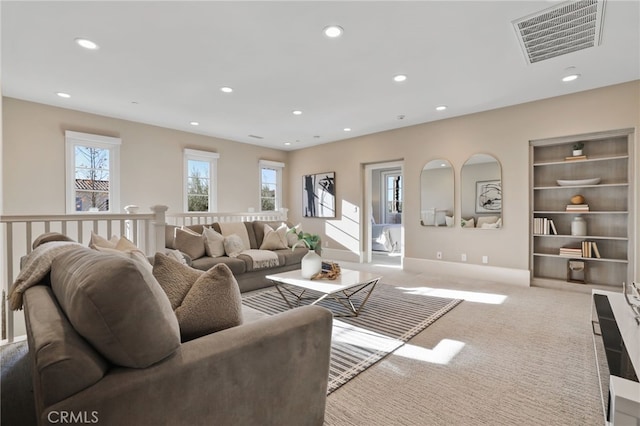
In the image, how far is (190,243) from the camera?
3867 millimetres

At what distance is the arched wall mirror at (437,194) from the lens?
499 centimetres

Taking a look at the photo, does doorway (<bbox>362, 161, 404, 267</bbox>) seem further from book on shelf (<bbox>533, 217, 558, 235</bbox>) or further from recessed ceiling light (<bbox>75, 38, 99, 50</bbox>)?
recessed ceiling light (<bbox>75, 38, 99, 50</bbox>)

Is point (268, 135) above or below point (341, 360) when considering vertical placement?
above

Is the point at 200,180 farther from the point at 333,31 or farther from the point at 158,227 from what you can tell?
the point at 333,31

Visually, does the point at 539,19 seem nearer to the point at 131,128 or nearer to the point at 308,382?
the point at 308,382

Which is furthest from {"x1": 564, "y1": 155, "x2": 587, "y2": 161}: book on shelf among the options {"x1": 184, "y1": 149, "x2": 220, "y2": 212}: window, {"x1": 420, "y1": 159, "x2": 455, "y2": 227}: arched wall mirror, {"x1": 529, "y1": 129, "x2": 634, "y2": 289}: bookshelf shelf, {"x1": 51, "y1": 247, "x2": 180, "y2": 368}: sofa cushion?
{"x1": 184, "y1": 149, "x2": 220, "y2": 212}: window

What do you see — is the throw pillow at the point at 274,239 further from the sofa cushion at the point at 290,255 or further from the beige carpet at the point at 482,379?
the beige carpet at the point at 482,379

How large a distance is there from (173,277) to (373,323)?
2.05 metres

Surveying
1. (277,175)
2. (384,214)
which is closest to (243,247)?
(277,175)

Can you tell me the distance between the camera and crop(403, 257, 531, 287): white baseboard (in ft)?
14.0

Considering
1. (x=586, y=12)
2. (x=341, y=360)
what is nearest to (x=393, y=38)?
(x=586, y=12)

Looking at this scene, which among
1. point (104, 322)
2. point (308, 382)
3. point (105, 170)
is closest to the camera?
point (104, 322)

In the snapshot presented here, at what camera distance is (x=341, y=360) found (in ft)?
6.98

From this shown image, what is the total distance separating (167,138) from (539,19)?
542 centimetres
